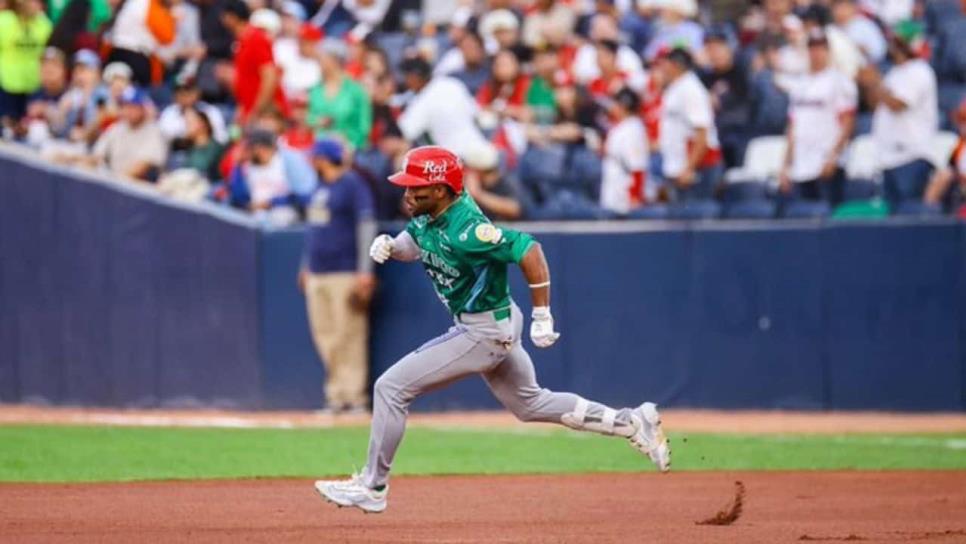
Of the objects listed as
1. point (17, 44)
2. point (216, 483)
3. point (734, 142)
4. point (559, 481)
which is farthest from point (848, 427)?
point (17, 44)

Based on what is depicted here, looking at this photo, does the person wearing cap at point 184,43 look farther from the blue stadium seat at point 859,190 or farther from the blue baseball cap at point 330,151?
the blue stadium seat at point 859,190

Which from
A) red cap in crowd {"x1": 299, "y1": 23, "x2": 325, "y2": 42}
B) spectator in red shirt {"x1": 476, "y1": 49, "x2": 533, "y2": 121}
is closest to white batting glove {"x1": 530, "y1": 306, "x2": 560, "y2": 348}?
spectator in red shirt {"x1": 476, "y1": 49, "x2": 533, "y2": 121}

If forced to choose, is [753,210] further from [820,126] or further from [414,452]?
[414,452]

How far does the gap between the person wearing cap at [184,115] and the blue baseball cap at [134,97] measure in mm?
288

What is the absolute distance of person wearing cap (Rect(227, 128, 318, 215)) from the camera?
1794 centimetres

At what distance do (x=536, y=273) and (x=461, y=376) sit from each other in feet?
2.19

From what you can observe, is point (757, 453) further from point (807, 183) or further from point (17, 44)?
point (17, 44)

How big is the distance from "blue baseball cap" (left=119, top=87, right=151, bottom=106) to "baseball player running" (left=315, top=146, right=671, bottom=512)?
955 centimetres

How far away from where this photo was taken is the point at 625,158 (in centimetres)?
1736

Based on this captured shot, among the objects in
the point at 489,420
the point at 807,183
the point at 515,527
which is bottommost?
the point at 489,420

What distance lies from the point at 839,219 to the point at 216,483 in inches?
275

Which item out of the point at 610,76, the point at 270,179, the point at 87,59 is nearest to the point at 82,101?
the point at 87,59

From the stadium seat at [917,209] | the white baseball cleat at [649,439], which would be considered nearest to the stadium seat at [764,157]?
the stadium seat at [917,209]

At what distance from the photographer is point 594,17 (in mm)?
19328
